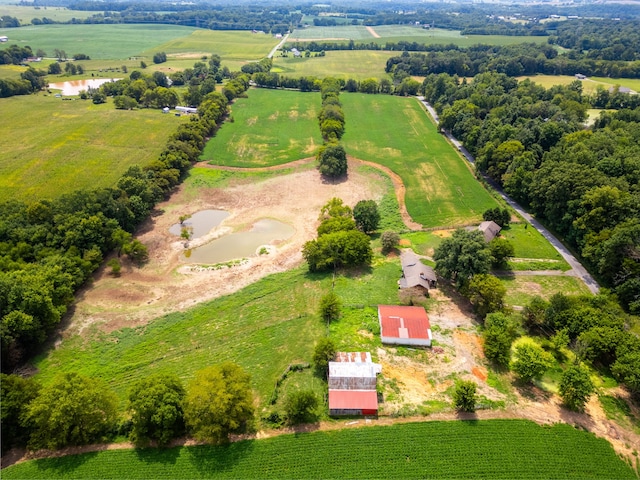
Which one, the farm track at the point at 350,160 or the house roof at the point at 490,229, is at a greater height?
the house roof at the point at 490,229

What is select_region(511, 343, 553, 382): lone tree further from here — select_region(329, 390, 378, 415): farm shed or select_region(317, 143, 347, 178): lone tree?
select_region(317, 143, 347, 178): lone tree

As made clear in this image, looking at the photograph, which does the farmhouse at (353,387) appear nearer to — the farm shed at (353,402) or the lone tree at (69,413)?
the farm shed at (353,402)

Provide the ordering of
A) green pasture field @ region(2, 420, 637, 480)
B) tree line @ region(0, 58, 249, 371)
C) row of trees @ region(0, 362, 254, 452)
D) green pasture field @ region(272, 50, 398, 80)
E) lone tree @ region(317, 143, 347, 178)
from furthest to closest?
green pasture field @ region(272, 50, 398, 80) → lone tree @ region(317, 143, 347, 178) → tree line @ region(0, 58, 249, 371) → row of trees @ region(0, 362, 254, 452) → green pasture field @ region(2, 420, 637, 480)

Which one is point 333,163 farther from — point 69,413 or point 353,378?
point 69,413

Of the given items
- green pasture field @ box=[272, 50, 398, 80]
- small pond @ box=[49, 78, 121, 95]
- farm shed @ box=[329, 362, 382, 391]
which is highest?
green pasture field @ box=[272, 50, 398, 80]

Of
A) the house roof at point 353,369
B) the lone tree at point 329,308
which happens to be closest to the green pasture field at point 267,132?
the lone tree at point 329,308

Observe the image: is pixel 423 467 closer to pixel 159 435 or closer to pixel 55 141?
pixel 159 435

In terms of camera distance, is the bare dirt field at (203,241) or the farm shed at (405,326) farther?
the bare dirt field at (203,241)

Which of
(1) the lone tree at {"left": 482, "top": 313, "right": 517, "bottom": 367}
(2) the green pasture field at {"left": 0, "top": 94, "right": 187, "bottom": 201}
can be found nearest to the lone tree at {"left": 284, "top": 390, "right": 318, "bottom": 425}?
(1) the lone tree at {"left": 482, "top": 313, "right": 517, "bottom": 367}
